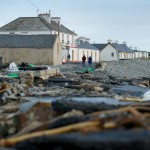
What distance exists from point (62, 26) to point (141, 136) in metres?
69.7

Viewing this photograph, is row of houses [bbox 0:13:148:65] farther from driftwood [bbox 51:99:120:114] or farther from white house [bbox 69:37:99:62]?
driftwood [bbox 51:99:120:114]

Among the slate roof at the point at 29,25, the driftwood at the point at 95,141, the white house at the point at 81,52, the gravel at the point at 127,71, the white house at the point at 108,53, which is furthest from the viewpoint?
the white house at the point at 108,53

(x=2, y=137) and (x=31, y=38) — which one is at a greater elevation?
(x=31, y=38)

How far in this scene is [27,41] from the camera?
5309 centimetres

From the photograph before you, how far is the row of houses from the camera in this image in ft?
167

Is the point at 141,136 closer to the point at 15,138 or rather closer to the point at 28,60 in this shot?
the point at 15,138

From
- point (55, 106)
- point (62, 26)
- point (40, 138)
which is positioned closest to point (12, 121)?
point (55, 106)

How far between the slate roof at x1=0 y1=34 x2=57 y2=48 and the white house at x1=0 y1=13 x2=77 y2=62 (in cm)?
1092

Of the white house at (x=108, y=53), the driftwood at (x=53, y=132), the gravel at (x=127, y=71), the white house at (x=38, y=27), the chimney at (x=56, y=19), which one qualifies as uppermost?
the chimney at (x=56, y=19)

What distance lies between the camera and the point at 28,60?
5069 centimetres

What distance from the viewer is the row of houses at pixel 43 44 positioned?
51.0 meters

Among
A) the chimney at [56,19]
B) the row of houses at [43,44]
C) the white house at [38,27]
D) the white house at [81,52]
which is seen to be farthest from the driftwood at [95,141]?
the chimney at [56,19]

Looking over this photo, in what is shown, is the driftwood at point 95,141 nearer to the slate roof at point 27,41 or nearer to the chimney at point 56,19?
the slate roof at point 27,41

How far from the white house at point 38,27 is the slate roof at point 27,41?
10924mm
